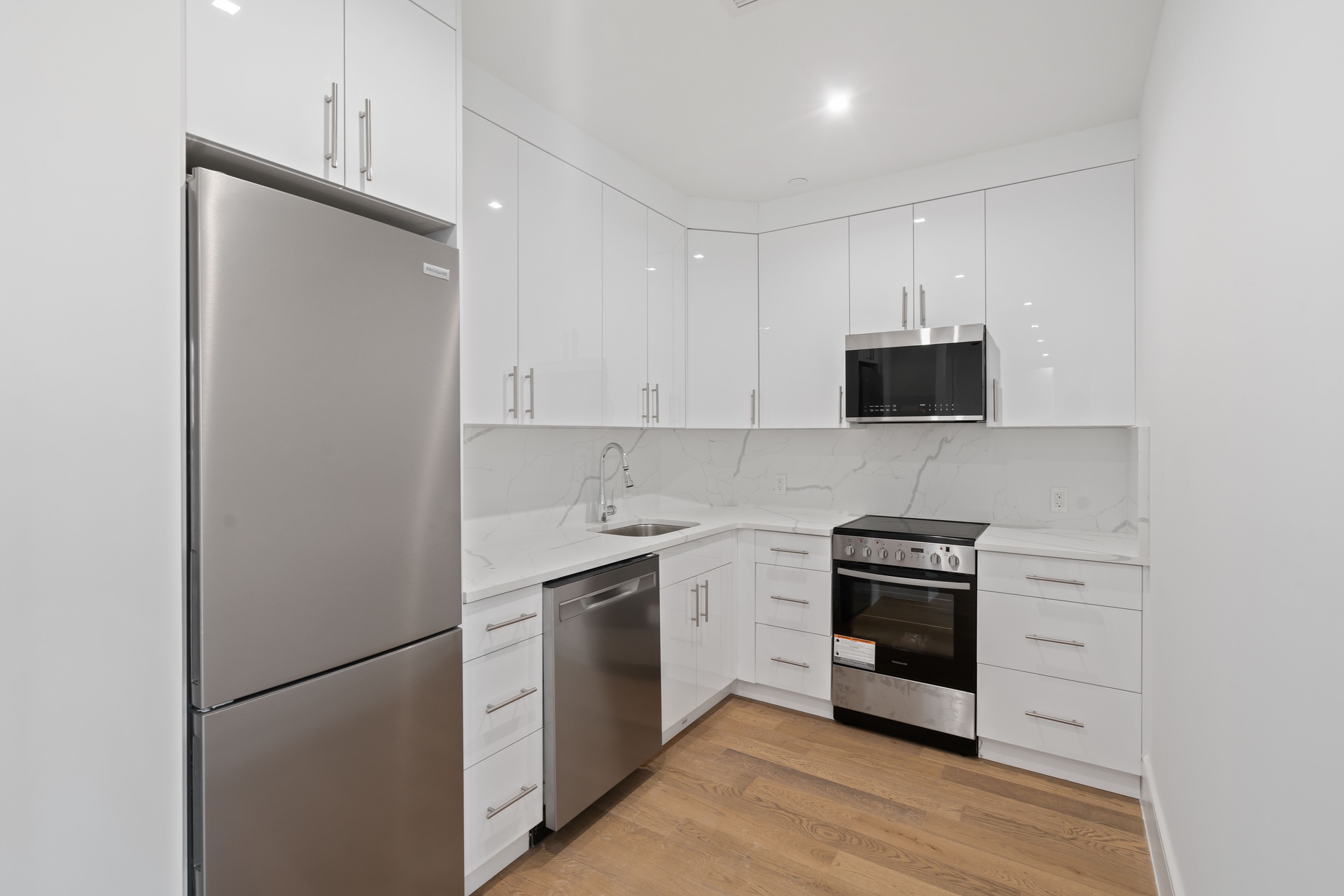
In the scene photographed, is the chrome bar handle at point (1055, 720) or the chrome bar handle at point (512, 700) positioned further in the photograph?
the chrome bar handle at point (1055, 720)

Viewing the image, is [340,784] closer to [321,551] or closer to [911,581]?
[321,551]

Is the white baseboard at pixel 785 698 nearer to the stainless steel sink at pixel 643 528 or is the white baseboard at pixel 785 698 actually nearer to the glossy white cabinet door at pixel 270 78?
the stainless steel sink at pixel 643 528

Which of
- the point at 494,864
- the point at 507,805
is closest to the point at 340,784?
the point at 507,805

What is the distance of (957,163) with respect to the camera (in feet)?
9.73

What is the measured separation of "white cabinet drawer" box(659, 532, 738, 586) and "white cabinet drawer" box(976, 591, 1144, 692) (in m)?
1.16

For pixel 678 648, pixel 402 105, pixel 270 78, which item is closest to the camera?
pixel 270 78

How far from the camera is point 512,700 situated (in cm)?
193

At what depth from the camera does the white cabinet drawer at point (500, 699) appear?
1797 millimetres

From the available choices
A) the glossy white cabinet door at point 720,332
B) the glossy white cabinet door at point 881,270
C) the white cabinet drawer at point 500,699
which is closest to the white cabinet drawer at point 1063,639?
the glossy white cabinet door at point 881,270

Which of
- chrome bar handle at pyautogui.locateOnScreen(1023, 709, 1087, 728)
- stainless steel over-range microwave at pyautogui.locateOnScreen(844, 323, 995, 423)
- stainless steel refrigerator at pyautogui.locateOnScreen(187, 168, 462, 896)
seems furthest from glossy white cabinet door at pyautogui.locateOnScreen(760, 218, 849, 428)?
stainless steel refrigerator at pyautogui.locateOnScreen(187, 168, 462, 896)

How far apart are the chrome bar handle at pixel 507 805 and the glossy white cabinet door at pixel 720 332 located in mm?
2012

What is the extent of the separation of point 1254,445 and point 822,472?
8.54 feet

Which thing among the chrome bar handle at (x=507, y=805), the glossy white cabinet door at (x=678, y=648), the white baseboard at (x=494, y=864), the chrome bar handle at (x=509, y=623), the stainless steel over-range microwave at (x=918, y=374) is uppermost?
the stainless steel over-range microwave at (x=918, y=374)

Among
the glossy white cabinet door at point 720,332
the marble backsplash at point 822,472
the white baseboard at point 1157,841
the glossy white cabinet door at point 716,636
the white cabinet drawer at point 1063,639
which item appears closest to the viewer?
→ the white baseboard at point 1157,841
